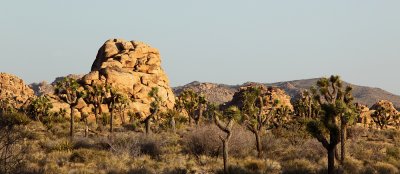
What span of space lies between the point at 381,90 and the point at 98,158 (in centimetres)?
17616

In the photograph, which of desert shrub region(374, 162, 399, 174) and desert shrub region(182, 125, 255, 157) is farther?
desert shrub region(182, 125, 255, 157)

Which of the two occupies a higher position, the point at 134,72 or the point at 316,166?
the point at 134,72

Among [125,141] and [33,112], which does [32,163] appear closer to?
[125,141]

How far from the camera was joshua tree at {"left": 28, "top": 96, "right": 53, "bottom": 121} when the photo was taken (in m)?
50.3

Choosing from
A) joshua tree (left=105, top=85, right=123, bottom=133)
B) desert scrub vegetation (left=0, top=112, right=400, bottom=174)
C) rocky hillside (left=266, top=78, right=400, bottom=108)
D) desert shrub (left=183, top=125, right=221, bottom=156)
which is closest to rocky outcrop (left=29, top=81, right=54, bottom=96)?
rocky hillside (left=266, top=78, right=400, bottom=108)

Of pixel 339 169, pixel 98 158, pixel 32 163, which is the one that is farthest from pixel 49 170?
pixel 339 169

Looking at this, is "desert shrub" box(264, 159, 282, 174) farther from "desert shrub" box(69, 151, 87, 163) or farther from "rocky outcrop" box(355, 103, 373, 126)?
"rocky outcrop" box(355, 103, 373, 126)

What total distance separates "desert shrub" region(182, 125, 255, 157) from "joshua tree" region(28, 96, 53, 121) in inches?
1185

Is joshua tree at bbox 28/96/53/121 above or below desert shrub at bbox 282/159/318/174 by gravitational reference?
above

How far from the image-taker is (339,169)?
800 inches

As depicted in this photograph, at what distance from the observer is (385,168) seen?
2136 cm

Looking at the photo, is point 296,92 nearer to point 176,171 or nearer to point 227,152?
point 227,152

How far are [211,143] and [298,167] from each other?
5366 millimetres

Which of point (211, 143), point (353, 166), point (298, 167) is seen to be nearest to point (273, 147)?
point (211, 143)
